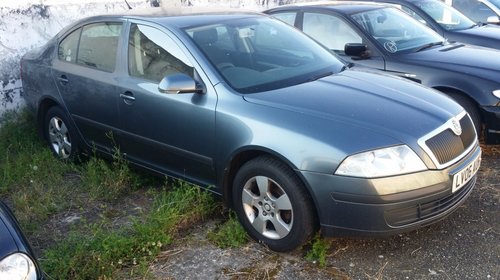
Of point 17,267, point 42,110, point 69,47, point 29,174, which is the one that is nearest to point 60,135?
point 42,110

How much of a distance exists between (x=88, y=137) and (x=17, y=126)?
5.49 feet

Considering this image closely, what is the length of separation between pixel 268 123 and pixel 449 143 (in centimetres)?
112

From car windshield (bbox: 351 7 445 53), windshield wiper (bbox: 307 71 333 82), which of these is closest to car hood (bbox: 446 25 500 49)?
car windshield (bbox: 351 7 445 53)

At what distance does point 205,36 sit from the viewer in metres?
3.89

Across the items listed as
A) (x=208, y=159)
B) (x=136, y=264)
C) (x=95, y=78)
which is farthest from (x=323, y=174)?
(x=95, y=78)

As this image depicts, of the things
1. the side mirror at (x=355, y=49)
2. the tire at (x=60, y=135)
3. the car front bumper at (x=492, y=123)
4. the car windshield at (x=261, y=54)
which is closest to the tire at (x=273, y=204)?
the car windshield at (x=261, y=54)

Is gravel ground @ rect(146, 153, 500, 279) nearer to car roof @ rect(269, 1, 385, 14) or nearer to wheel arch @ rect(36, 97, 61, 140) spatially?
wheel arch @ rect(36, 97, 61, 140)

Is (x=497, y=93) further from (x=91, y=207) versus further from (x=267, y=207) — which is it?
(x=91, y=207)

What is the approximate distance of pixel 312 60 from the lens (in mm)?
4105

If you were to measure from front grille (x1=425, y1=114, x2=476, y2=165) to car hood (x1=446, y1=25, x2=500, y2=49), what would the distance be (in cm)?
356

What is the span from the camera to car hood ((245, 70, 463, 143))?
308 centimetres

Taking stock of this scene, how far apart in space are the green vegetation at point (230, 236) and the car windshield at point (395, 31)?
2.80 m

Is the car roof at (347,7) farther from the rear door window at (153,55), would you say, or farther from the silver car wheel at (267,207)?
the silver car wheel at (267,207)

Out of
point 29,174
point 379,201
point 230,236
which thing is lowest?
point 29,174
